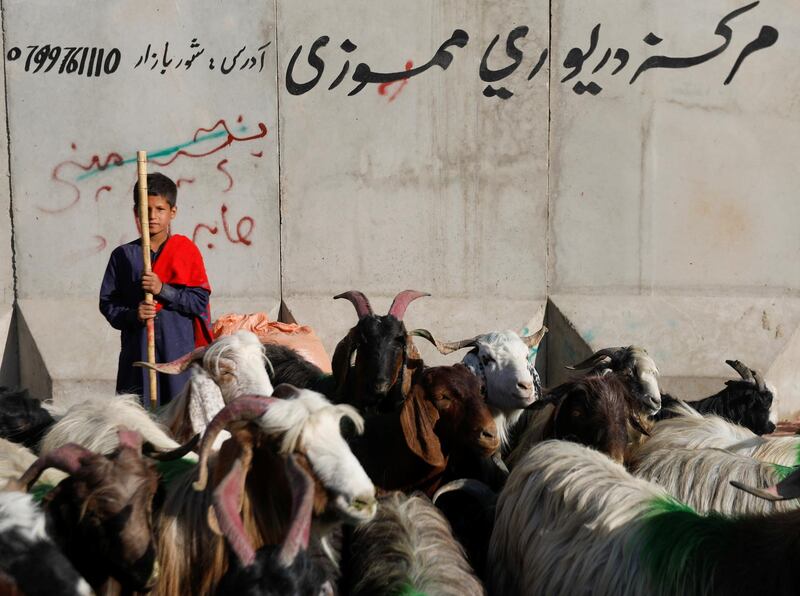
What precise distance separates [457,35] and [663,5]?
1791mm

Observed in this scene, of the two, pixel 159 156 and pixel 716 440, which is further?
pixel 159 156

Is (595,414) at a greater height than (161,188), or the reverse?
(161,188)

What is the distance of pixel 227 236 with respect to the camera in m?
8.60

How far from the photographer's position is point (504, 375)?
5.36m

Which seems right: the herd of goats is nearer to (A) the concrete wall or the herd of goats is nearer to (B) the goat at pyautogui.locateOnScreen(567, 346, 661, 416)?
(B) the goat at pyautogui.locateOnScreen(567, 346, 661, 416)

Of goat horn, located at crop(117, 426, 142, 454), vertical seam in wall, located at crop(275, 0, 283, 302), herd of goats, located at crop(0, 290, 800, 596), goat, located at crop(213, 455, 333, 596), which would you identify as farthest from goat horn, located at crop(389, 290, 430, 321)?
vertical seam in wall, located at crop(275, 0, 283, 302)

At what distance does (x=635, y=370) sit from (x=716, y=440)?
65 centimetres

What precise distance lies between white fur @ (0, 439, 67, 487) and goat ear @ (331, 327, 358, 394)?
5.32 feet

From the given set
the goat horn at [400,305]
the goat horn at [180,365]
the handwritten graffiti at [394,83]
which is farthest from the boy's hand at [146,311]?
the handwritten graffiti at [394,83]

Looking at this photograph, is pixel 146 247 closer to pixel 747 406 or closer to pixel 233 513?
pixel 233 513

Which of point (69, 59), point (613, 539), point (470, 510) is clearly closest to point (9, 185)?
point (69, 59)

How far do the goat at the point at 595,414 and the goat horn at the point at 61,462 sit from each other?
2.29 m

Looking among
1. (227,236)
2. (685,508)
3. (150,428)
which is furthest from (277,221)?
(685,508)

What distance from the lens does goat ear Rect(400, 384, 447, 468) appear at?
15.0 ft
